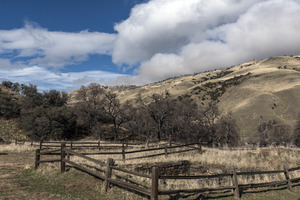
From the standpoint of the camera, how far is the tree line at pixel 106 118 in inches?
1816

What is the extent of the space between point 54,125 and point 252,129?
213ft

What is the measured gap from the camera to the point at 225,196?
9508 mm

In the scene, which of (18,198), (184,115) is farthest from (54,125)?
(18,198)

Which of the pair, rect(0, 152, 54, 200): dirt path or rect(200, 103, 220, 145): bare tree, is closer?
rect(0, 152, 54, 200): dirt path

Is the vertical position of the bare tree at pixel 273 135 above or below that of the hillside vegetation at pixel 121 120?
below

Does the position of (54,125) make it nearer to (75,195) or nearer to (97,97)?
(97,97)

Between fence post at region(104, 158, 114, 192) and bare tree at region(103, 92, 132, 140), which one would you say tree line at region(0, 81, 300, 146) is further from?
fence post at region(104, 158, 114, 192)

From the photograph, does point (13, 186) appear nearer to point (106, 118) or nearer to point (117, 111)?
point (117, 111)

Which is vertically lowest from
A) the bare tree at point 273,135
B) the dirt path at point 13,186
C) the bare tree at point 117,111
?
the bare tree at point 273,135

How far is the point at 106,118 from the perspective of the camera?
55.5m

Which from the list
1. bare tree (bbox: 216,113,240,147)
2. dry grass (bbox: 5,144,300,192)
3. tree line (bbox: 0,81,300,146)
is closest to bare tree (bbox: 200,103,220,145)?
tree line (bbox: 0,81,300,146)

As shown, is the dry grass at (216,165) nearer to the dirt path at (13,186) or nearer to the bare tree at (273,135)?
the dirt path at (13,186)

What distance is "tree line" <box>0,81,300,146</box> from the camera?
151 ft

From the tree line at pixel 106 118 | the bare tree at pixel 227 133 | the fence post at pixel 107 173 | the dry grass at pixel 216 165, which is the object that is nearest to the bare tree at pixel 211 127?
the tree line at pixel 106 118
